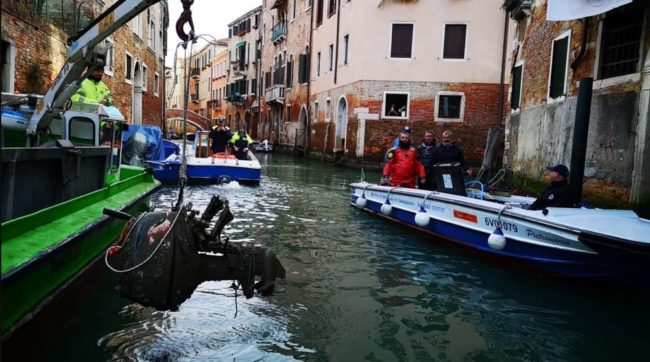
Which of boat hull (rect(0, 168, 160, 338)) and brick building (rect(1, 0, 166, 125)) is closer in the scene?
boat hull (rect(0, 168, 160, 338))

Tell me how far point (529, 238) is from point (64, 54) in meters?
10.8

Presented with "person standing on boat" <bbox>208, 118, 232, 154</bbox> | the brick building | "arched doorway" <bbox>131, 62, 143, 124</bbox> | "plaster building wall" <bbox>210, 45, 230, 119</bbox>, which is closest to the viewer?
the brick building

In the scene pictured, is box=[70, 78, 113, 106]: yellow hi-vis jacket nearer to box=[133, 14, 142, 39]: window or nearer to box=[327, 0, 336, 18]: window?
box=[133, 14, 142, 39]: window

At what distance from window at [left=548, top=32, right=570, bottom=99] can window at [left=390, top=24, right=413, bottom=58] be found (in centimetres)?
1051

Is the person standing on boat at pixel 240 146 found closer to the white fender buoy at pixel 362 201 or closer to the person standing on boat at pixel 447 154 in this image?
the white fender buoy at pixel 362 201

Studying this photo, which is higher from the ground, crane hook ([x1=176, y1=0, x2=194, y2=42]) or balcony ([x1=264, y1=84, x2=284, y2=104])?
balcony ([x1=264, y1=84, x2=284, y2=104])

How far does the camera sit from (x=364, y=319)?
4.50m

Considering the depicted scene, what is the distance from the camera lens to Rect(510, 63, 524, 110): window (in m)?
13.5

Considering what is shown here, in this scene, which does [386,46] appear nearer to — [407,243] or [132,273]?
[407,243]

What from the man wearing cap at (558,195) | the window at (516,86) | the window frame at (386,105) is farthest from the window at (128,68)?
the man wearing cap at (558,195)

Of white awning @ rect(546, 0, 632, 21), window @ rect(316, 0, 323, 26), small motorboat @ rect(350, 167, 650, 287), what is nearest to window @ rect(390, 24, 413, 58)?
window @ rect(316, 0, 323, 26)

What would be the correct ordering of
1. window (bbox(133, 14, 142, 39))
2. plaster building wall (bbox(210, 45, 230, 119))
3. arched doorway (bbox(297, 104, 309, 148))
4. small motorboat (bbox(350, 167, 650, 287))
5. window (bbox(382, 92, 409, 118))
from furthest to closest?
plaster building wall (bbox(210, 45, 230, 119)), arched doorway (bbox(297, 104, 309, 148)), window (bbox(382, 92, 409, 118)), window (bbox(133, 14, 142, 39)), small motorboat (bbox(350, 167, 650, 287))

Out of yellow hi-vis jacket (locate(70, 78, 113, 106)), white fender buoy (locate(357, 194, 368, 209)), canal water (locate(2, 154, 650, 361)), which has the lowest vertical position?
canal water (locate(2, 154, 650, 361))

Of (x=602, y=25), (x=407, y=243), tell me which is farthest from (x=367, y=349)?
(x=602, y=25)
